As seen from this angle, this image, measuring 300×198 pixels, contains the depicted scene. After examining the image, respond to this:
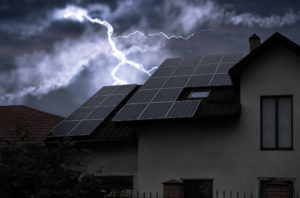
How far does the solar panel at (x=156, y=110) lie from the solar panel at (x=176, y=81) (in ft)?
5.31

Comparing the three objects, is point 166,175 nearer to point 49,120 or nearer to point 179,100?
point 179,100

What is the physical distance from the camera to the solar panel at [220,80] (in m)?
21.5

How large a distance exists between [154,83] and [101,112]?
241cm

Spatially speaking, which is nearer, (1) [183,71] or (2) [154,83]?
(2) [154,83]

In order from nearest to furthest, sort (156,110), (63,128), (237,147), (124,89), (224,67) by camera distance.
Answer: (237,147) < (156,110) < (63,128) < (224,67) < (124,89)

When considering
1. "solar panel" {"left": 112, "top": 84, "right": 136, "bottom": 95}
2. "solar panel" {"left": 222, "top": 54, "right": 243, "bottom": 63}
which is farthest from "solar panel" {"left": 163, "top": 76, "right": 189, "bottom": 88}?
"solar panel" {"left": 112, "top": 84, "right": 136, "bottom": 95}

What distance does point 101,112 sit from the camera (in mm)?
23297

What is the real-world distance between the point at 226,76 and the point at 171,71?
269 cm

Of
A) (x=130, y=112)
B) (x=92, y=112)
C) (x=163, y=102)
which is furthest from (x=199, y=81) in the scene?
(x=92, y=112)

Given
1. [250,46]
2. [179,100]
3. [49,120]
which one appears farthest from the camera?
[49,120]

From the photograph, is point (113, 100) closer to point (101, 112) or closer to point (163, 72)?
point (101, 112)

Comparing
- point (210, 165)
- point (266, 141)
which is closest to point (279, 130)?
point (266, 141)

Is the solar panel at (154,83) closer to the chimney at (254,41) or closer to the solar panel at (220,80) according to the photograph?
the solar panel at (220,80)

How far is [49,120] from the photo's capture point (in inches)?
1101
